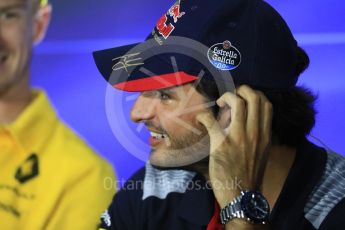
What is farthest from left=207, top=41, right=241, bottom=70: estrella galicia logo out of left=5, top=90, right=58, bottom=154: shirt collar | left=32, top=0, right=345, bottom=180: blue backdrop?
left=5, top=90, right=58, bottom=154: shirt collar

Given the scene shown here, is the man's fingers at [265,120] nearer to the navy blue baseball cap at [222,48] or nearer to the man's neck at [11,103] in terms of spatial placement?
the navy blue baseball cap at [222,48]

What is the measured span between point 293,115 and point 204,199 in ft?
0.75

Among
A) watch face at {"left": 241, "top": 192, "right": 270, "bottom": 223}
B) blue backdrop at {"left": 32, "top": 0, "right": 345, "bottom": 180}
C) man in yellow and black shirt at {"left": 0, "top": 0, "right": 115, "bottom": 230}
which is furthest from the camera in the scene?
blue backdrop at {"left": 32, "top": 0, "right": 345, "bottom": 180}

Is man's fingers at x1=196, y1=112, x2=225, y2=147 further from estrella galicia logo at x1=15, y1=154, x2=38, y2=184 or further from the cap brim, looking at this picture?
estrella galicia logo at x1=15, y1=154, x2=38, y2=184

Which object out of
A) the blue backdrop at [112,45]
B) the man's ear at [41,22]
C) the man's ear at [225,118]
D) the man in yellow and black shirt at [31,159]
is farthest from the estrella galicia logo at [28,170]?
the man's ear at [225,118]

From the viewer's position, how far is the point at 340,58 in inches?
41.8

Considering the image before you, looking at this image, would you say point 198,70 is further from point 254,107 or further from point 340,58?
point 340,58

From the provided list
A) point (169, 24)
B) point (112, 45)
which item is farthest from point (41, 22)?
point (169, 24)

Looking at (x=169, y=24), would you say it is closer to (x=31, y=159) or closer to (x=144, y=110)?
(x=144, y=110)

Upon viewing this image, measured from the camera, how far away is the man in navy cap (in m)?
0.88

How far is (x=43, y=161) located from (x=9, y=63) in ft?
0.60

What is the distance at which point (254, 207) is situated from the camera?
85 cm

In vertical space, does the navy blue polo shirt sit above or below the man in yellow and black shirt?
below

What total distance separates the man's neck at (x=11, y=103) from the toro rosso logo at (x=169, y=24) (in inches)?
10.7
